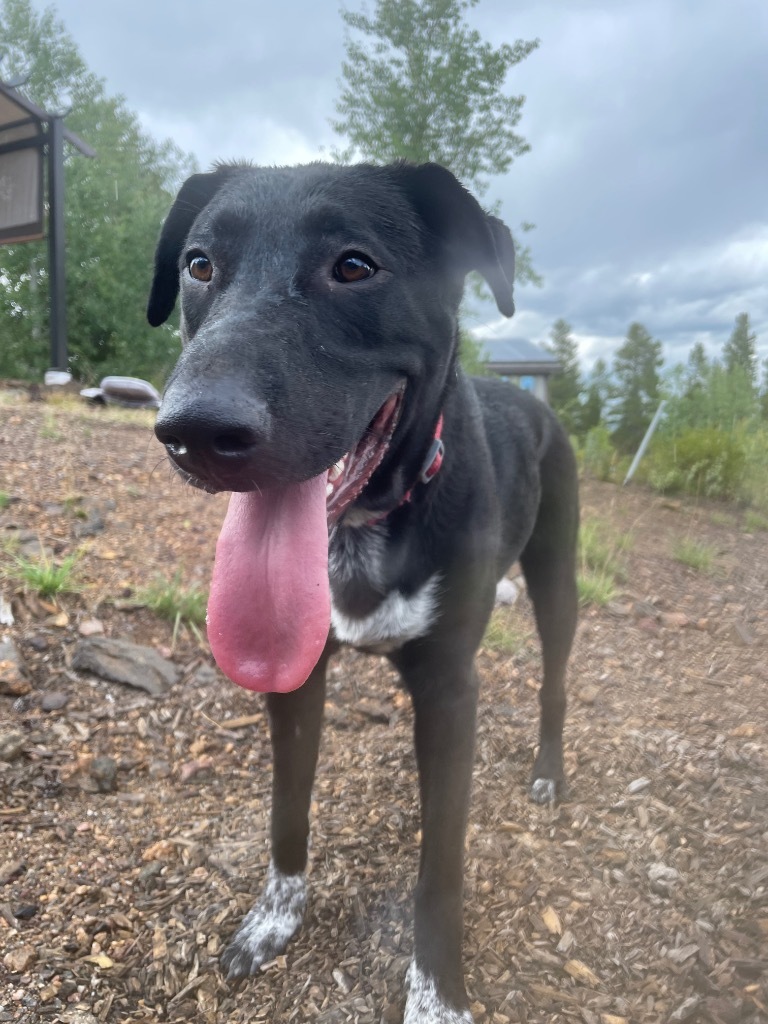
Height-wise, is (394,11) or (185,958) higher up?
(394,11)

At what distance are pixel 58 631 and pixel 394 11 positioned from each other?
247cm

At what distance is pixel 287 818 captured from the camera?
6.08ft

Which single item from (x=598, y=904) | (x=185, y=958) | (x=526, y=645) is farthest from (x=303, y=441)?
→ (x=526, y=645)

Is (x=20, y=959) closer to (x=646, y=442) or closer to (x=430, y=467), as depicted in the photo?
(x=430, y=467)

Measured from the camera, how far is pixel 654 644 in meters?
3.66

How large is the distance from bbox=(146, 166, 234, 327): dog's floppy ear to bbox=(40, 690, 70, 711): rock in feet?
4.57

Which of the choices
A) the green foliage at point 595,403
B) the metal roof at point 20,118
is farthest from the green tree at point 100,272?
the green foliage at point 595,403

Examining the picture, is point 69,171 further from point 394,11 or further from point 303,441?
point 303,441

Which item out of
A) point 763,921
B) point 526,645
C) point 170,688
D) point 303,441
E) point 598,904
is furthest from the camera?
point 526,645

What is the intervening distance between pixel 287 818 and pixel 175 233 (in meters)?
1.56

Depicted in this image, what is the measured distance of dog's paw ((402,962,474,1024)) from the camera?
1.54m

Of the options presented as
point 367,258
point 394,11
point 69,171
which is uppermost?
point 69,171

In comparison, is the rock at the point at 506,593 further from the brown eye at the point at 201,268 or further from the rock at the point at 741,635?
the brown eye at the point at 201,268

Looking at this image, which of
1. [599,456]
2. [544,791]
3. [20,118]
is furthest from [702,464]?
[20,118]
